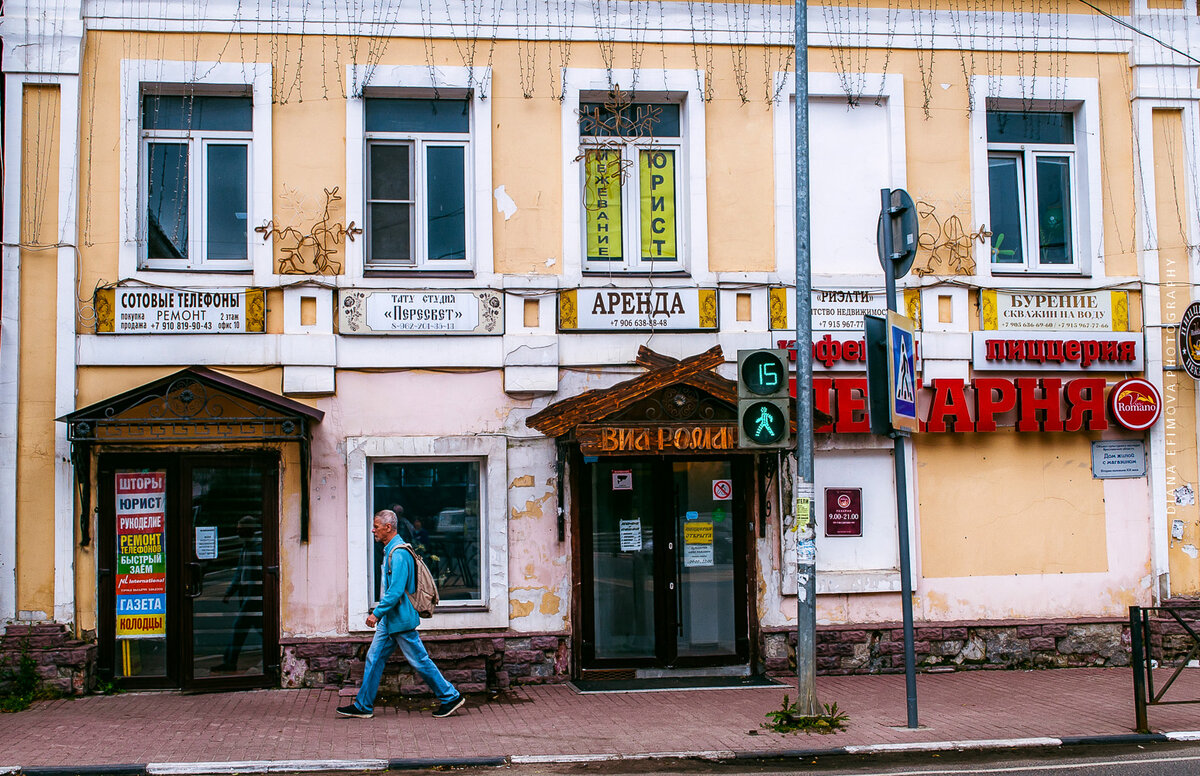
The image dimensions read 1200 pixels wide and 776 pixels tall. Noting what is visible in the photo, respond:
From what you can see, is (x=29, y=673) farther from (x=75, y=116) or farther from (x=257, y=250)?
(x=75, y=116)

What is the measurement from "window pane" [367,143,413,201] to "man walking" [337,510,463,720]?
387cm

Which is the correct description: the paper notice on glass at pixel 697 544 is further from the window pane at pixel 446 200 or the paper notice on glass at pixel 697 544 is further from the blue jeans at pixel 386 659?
the window pane at pixel 446 200

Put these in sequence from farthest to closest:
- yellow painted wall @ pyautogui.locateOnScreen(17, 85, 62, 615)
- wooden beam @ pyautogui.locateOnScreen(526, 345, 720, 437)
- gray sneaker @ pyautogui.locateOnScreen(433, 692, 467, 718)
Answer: yellow painted wall @ pyautogui.locateOnScreen(17, 85, 62, 615) < wooden beam @ pyautogui.locateOnScreen(526, 345, 720, 437) < gray sneaker @ pyautogui.locateOnScreen(433, 692, 467, 718)

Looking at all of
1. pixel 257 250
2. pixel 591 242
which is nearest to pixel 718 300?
pixel 591 242

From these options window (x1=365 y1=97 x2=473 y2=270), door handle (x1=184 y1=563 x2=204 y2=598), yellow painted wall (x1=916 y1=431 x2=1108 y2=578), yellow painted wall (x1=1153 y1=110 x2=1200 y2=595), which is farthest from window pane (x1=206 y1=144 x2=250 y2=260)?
yellow painted wall (x1=1153 y1=110 x2=1200 y2=595)

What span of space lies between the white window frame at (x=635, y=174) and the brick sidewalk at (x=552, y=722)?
445 cm

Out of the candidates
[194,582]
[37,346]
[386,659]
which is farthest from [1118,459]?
[37,346]

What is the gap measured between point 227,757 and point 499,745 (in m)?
2.06

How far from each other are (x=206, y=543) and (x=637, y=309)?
5.00 meters

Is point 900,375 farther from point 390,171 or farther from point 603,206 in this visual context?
point 390,171

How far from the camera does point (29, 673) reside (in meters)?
10.7

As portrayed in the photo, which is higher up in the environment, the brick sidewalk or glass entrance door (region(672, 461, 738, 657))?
glass entrance door (region(672, 461, 738, 657))

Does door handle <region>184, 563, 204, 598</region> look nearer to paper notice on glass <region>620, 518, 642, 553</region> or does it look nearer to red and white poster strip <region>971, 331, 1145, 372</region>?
paper notice on glass <region>620, 518, 642, 553</region>

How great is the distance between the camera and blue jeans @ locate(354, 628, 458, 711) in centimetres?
986
